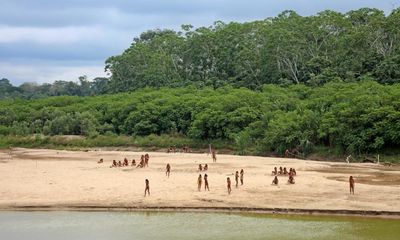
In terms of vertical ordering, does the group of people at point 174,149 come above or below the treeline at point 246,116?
below

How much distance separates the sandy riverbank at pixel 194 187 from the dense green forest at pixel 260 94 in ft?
26.1

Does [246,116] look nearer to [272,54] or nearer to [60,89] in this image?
[272,54]

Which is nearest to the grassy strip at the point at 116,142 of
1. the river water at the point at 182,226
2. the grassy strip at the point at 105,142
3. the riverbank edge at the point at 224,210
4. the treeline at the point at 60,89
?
the grassy strip at the point at 105,142

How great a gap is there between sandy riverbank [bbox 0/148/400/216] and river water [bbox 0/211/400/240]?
161cm

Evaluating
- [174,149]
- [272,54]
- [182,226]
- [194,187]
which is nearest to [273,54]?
[272,54]

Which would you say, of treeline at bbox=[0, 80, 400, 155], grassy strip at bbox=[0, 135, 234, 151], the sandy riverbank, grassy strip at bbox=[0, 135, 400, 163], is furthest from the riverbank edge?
grassy strip at bbox=[0, 135, 234, 151]

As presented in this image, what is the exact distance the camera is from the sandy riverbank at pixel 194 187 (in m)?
32.2

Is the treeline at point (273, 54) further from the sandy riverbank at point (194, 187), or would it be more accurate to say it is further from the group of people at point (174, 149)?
the sandy riverbank at point (194, 187)

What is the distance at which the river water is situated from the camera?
2570 centimetres

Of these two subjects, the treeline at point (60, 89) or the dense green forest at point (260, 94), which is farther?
the treeline at point (60, 89)

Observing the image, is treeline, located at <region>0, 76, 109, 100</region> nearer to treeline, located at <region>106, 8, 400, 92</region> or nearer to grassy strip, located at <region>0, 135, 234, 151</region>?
treeline, located at <region>106, 8, 400, 92</region>

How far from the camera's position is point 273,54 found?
87562mm

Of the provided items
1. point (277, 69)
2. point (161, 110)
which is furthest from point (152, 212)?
point (277, 69)

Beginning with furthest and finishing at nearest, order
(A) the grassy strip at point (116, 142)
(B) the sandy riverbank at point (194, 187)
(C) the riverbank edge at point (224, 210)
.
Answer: (A) the grassy strip at point (116, 142), (B) the sandy riverbank at point (194, 187), (C) the riverbank edge at point (224, 210)
